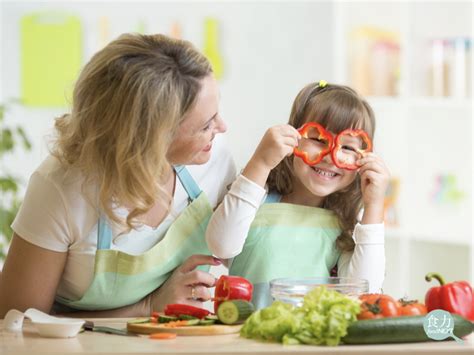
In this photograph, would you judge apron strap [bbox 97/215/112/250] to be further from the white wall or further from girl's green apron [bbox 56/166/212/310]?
the white wall

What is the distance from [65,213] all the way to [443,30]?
9.85 ft

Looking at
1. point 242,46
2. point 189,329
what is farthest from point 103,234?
point 242,46

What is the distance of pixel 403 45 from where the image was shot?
4668 mm

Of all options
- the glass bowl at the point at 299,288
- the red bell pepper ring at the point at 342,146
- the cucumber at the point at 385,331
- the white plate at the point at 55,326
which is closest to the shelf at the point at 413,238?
the red bell pepper ring at the point at 342,146

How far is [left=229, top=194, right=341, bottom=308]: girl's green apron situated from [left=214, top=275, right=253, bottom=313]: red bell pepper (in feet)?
0.98

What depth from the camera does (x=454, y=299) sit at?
6.07 ft

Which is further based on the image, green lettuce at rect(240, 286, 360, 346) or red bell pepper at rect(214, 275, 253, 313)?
red bell pepper at rect(214, 275, 253, 313)

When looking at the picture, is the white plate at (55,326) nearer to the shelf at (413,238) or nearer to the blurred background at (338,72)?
the blurred background at (338,72)

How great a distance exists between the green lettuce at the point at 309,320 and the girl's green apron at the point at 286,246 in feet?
1.70

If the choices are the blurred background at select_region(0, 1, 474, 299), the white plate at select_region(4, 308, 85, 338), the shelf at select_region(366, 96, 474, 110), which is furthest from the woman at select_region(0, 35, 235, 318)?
the shelf at select_region(366, 96, 474, 110)

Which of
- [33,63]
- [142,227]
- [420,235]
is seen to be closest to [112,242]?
[142,227]

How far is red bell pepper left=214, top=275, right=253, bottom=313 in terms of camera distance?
196 centimetres

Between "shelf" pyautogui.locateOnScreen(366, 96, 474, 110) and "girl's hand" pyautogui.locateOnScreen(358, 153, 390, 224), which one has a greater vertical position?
"shelf" pyautogui.locateOnScreen(366, 96, 474, 110)

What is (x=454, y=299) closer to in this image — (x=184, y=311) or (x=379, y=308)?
(x=379, y=308)
